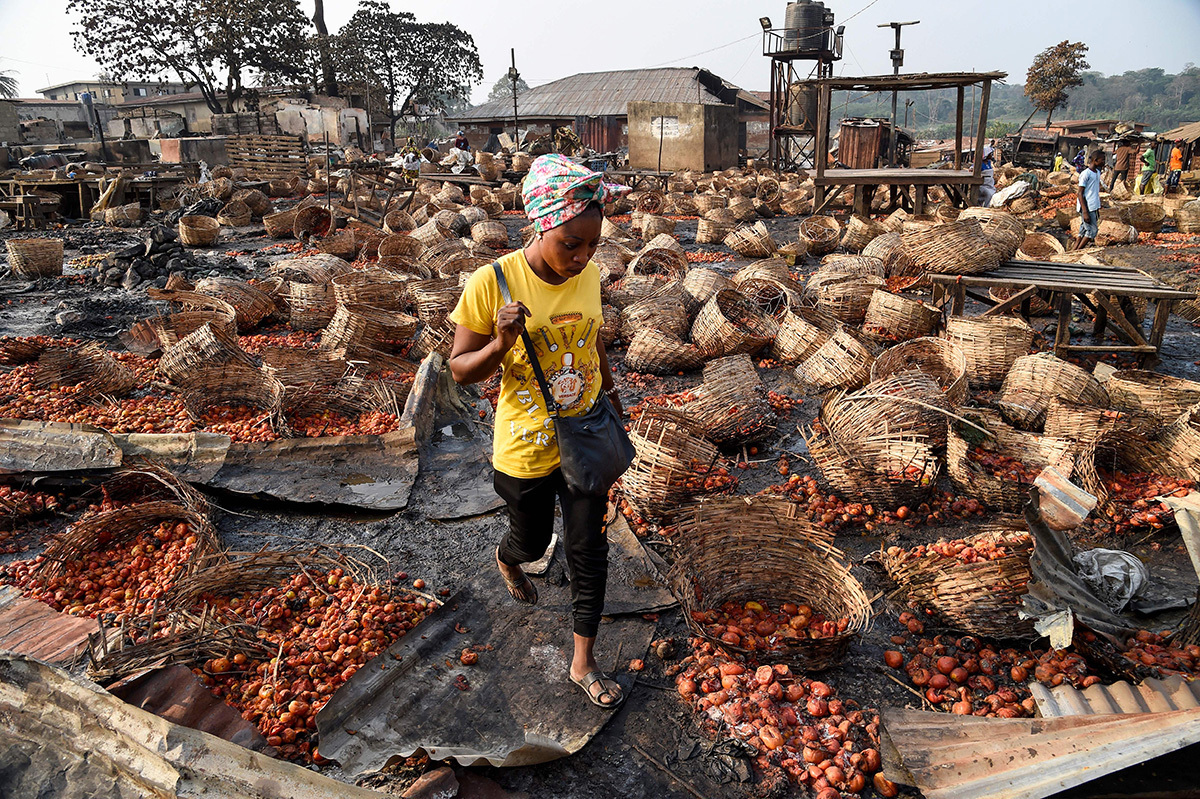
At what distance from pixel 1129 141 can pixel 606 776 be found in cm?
2566

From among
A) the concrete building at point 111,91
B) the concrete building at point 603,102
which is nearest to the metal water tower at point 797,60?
the concrete building at point 603,102

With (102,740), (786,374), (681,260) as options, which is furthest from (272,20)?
(102,740)

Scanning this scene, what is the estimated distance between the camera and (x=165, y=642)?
2.44m

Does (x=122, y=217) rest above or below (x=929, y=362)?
above

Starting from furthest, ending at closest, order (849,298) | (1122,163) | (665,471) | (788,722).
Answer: (1122,163), (849,298), (665,471), (788,722)

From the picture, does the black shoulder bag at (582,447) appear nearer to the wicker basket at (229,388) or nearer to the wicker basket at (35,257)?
the wicker basket at (229,388)

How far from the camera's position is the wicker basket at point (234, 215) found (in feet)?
49.5

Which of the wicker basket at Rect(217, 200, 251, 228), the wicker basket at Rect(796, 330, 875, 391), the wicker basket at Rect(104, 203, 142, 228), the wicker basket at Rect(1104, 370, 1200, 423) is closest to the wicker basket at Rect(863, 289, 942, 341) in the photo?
the wicker basket at Rect(796, 330, 875, 391)

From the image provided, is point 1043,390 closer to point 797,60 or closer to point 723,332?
point 723,332

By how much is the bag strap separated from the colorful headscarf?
21 cm

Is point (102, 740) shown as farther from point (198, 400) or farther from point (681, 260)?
point (681, 260)

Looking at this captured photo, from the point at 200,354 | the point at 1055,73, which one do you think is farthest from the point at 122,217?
the point at 1055,73

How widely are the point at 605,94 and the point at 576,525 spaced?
36259 mm

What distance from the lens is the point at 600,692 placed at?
2.59 metres
